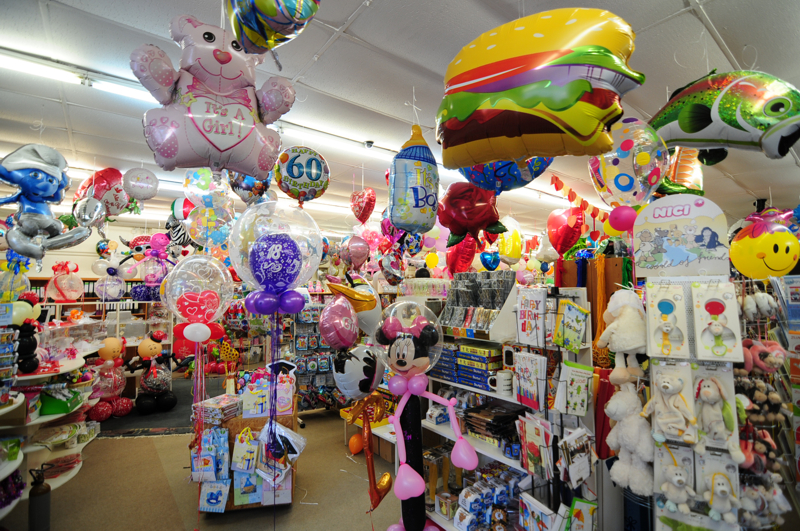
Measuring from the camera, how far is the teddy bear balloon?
183 cm

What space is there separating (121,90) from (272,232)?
88.3 inches

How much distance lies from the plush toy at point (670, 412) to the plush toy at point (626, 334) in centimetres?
10

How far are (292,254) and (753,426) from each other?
190 centimetres

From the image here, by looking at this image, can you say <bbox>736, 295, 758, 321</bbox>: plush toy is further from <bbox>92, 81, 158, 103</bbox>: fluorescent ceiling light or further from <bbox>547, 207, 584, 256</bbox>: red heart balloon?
<bbox>92, 81, 158, 103</bbox>: fluorescent ceiling light

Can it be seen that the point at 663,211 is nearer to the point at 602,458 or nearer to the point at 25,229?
the point at 602,458

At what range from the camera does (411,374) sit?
74.9 inches

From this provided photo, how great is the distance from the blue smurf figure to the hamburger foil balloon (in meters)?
2.70

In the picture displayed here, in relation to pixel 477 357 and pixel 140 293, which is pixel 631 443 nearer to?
pixel 477 357

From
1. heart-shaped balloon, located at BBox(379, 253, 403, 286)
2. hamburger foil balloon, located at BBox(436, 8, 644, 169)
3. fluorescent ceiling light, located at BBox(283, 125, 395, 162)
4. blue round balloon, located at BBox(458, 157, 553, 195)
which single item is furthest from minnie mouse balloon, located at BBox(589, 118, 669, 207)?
fluorescent ceiling light, located at BBox(283, 125, 395, 162)

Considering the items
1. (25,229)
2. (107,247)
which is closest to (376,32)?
(25,229)

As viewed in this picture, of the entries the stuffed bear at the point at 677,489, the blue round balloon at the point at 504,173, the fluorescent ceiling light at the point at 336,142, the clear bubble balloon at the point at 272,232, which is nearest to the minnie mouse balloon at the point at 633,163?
the blue round balloon at the point at 504,173

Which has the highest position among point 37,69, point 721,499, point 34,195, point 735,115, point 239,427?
point 37,69

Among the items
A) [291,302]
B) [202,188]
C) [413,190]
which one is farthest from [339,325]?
[202,188]

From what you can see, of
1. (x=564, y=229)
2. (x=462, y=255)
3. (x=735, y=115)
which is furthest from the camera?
(x=462, y=255)
